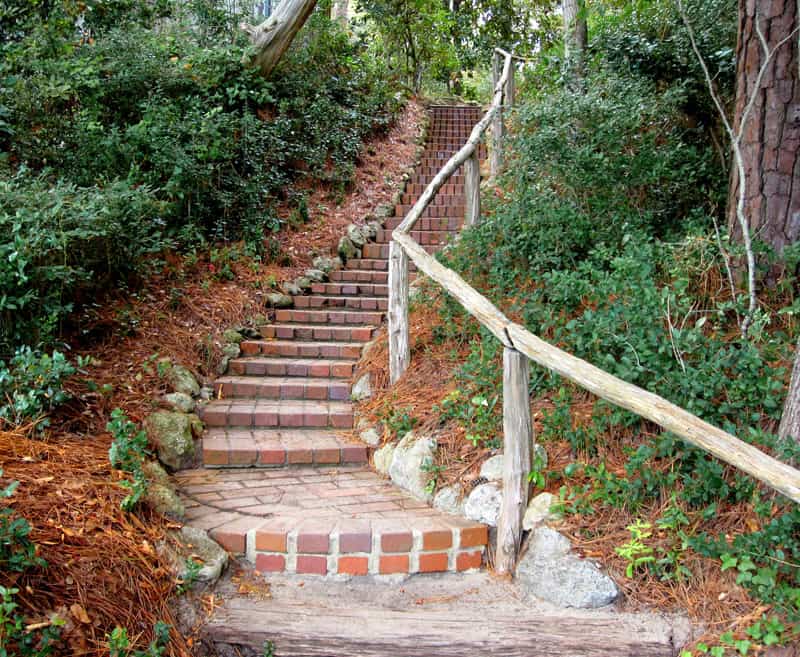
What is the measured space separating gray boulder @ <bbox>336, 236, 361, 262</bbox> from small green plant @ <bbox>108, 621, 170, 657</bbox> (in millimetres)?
5039

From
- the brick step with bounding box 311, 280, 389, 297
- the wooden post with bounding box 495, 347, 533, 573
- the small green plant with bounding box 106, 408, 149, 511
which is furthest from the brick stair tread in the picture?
the wooden post with bounding box 495, 347, 533, 573

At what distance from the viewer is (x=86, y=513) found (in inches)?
114

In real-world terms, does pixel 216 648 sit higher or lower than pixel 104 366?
lower

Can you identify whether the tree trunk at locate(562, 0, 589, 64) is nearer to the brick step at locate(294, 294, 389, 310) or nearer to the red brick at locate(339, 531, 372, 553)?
Result: the brick step at locate(294, 294, 389, 310)

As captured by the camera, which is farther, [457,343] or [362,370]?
[362,370]

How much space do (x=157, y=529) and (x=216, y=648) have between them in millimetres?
613

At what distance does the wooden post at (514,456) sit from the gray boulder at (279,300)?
3.44 meters

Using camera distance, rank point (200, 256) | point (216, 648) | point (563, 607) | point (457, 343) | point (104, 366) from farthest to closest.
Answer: point (200, 256) → point (457, 343) → point (104, 366) → point (563, 607) → point (216, 648)

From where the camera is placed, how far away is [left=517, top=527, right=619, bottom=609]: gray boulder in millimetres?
2883

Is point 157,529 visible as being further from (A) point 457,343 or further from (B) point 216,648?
(A) point 457,343

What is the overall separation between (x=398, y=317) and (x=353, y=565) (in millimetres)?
2019

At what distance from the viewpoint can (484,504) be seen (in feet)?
11.3

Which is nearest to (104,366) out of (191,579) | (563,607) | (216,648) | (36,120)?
→ (191,579)

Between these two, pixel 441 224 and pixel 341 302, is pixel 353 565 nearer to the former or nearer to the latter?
pixel 341 302
